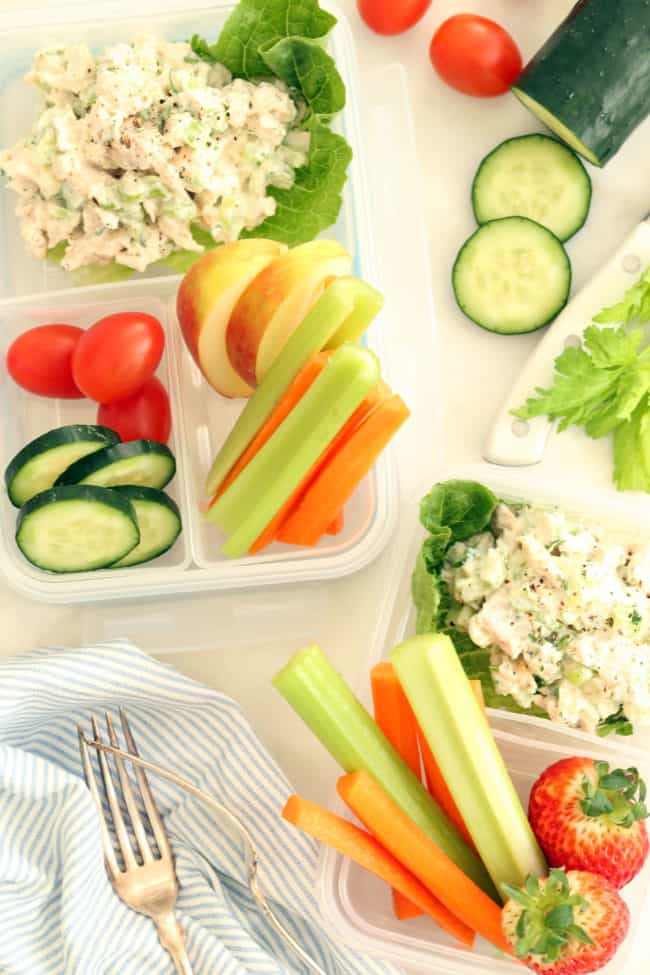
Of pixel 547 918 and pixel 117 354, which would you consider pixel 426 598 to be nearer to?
pixel 547 918

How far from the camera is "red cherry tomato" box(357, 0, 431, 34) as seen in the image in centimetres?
150

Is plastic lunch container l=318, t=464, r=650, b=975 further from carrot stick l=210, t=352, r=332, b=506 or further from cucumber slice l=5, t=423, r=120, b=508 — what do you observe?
cucumber slice l=5, t=423, r=120, b=508

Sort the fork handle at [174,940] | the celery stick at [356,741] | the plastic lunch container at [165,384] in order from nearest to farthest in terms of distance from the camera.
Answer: the celery stick at [356,741]
the fork handle at [174,940]
the plastic lunch container at [165,384]

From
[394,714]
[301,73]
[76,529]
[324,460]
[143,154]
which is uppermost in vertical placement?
[301,73]

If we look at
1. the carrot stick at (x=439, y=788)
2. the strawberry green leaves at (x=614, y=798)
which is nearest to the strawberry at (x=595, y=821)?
the strawberry green leaves at (x=614, y=798)

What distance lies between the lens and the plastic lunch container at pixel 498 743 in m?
1.27

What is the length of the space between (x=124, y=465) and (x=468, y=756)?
21.2 inches

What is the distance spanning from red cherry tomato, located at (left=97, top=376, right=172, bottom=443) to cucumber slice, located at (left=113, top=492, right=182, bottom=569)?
96mm

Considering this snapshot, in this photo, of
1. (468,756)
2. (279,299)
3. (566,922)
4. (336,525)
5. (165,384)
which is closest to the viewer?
(566,922)

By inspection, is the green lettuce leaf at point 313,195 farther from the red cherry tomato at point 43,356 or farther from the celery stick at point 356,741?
the celery stick at point 356,741

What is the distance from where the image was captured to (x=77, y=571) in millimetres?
1405

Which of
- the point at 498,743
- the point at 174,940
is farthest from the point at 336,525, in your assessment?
the point at 174,940

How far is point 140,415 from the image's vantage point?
1449 millimetres

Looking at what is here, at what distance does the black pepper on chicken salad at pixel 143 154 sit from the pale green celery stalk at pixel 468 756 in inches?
24.5
